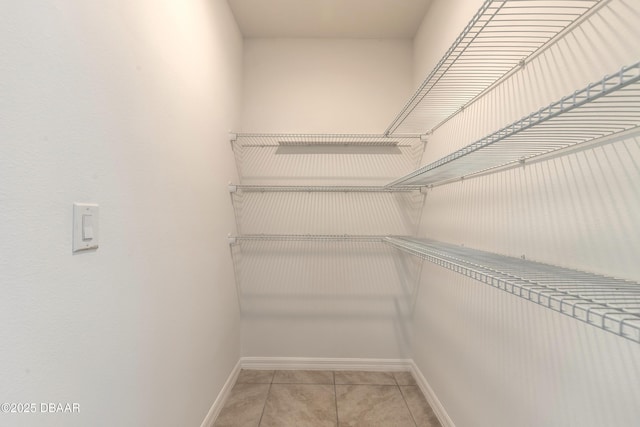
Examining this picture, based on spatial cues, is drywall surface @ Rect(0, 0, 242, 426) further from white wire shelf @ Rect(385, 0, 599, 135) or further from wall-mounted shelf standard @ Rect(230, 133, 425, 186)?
white wire shelf @ Rect(385, 0, 599, 135)

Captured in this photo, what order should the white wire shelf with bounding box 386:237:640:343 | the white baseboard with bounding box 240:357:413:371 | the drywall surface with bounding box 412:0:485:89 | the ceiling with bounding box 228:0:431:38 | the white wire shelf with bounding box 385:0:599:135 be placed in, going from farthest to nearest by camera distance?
the white baseboard with bounding box 240:357:413:371
the ceiling with bounding box 228:0:431:38
the drywall surface with bounding box 412:0:485:89
the white wire shelf with bounding box 385:0:599:135
the white wire shelf with bounding box 386:237:640:343

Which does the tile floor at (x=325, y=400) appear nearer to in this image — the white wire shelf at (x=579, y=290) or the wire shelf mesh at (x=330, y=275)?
the wire shelf mesh at (x=330, y=275)

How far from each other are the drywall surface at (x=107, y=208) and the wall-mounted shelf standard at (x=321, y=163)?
66 cm

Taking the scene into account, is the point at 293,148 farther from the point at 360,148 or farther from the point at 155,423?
the point at 155,423

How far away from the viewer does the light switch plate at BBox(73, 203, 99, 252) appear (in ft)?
2.22

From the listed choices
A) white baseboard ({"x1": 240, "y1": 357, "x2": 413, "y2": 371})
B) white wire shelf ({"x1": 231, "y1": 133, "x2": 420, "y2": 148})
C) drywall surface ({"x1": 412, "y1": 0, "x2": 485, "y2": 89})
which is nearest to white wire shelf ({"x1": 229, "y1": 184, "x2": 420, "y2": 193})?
white wire shelf ({"x1": 231, "y1": 133, "x2": 420, "y2": 148})

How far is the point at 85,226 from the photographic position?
0.70 m

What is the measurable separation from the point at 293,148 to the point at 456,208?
1222 mm

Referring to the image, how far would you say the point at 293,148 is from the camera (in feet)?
7.06

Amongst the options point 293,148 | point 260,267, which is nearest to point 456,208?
point 293,148

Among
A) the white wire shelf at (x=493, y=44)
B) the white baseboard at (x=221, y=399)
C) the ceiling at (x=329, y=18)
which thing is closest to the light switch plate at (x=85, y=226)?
the white wire shelf at (x=493, y=44)

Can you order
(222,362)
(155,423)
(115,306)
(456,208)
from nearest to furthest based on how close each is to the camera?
(115,306) < (155,423) < (456,208) < (222,362)

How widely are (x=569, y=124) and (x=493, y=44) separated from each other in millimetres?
→ 673

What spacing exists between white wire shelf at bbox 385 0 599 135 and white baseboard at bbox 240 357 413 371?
1.73 m
